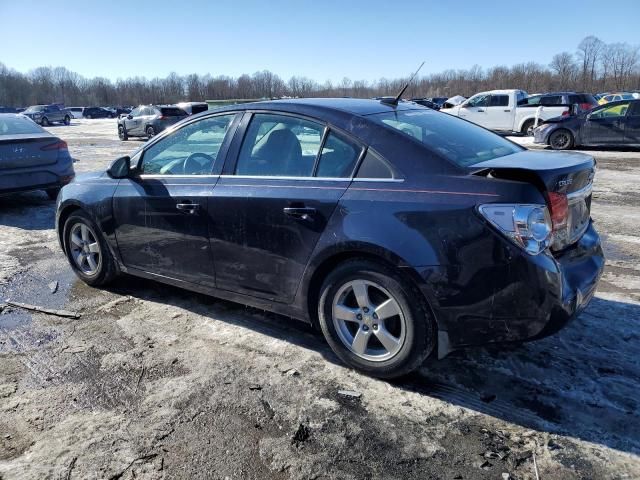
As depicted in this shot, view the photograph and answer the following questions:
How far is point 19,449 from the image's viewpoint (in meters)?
2.62

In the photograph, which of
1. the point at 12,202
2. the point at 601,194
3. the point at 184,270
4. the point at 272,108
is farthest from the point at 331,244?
the point at 12,202

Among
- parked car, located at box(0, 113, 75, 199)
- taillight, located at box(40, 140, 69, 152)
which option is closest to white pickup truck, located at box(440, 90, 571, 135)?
taillight, located at box(40, 140, 69, 152)

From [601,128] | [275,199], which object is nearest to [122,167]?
[275,199]

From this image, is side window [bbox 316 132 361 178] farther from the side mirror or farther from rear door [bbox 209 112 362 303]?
the side mirror

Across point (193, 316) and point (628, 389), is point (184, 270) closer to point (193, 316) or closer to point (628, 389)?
point (193, 316)

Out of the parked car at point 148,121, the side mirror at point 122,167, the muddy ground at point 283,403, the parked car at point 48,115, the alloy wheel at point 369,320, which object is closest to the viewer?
the muddy ground at point 283,403

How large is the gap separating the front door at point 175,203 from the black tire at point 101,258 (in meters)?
0.30

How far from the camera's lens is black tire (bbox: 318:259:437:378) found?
114 inches

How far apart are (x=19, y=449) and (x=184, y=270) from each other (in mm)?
1684

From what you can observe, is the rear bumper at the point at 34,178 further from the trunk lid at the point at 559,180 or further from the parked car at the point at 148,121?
the parked car at the point at 148,121

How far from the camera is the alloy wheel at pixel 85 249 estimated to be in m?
4.75

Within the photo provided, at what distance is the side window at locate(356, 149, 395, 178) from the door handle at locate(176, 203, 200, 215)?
133 cm

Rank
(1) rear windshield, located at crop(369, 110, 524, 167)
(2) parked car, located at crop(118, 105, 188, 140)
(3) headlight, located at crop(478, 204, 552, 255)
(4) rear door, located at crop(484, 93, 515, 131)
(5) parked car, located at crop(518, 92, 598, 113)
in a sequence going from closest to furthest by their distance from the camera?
(3) headlight, located at crop(478, 204, 552, 255)
(1) rear windshield, located at crop(369, 110, 524, 167)
(5) parked car, located at crop(518, 92, 598, 113)
(4) rear door, located at crop(484, 93, 515, 131)
(2) parked car, located at crop(118, 105, 188, 140)

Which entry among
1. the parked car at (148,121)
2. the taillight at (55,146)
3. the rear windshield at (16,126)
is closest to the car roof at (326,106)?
the taillight at (55,146)
